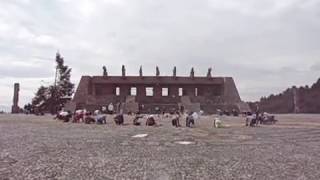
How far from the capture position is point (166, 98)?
82.0m

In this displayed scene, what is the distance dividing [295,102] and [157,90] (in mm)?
20907

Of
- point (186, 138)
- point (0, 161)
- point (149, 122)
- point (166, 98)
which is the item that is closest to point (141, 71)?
point (166, 98)

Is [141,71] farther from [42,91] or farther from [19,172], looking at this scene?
[19,172]

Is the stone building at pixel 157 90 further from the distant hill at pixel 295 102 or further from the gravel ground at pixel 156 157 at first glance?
the gravel ground at pixel 156 157

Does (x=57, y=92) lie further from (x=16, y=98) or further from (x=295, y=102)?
(x=295, y=102)

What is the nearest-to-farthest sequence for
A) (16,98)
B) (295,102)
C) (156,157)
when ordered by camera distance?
(156,157)
(16,98)
(295,102)

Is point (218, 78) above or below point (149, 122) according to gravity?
above

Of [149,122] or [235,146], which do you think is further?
[149,122]

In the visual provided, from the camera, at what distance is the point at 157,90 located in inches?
3290

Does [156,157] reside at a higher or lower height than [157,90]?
lower

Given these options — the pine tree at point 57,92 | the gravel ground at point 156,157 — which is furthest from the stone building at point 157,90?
the gravel ground at point 156,157

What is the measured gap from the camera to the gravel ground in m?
14.5

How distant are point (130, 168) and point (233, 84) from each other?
2695 inches

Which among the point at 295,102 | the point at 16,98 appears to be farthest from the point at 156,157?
the point at 295,102
